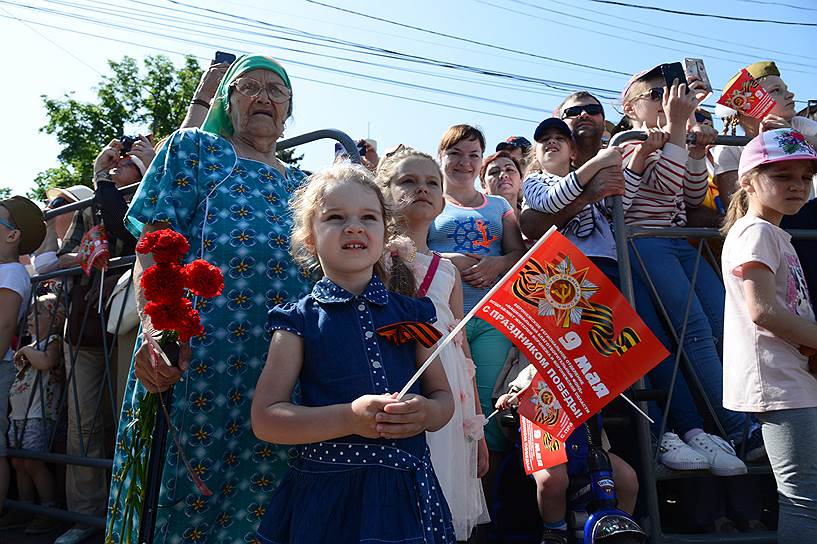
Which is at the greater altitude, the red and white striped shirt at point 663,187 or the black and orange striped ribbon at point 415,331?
the red and white striped shirt at point 663,187

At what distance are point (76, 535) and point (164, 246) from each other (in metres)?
2.85

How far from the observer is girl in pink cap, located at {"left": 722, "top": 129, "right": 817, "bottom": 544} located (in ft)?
8.08

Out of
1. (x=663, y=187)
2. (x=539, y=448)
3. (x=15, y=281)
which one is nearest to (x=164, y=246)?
(x=539, y=448)

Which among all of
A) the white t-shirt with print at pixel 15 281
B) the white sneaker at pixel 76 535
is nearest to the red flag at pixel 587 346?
the white sneaker at pixel 76 535

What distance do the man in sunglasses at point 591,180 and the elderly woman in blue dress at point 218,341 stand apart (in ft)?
5.03

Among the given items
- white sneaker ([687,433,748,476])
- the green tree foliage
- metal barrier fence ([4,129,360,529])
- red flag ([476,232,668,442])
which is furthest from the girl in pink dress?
the green tree foliage

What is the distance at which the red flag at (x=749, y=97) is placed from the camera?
414 centimetres

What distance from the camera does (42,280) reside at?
463cm

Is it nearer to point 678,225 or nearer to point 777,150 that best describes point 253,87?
point 777,150

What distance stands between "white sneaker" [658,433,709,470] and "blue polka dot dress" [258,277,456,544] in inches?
62.4

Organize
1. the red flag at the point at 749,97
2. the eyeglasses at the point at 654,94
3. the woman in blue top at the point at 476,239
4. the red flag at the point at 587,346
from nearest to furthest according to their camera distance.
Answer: the red flag at the point at 587,346
the woman in blue top at the point at 476,239
the eyeglasses at the point at 654,94
the red flag at the point at 749,97

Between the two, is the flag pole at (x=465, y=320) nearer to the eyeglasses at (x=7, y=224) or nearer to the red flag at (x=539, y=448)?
the red flag at (x=539, y=448)

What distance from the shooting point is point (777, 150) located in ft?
9.13

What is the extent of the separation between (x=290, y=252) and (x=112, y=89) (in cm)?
2700
